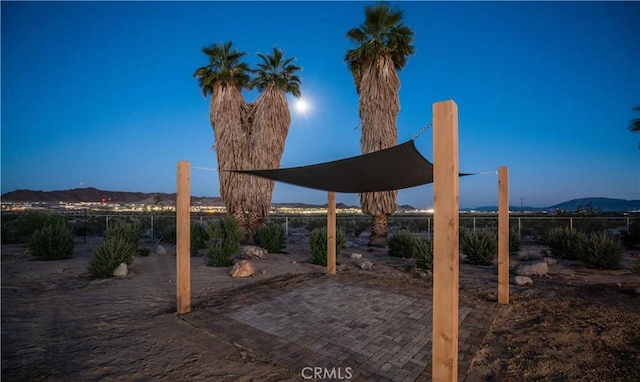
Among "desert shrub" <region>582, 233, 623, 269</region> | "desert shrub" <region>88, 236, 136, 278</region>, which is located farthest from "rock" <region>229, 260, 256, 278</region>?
"desert shrub" <region>582, 233, 623, 269</region>

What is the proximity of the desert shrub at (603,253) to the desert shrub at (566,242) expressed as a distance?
0.87 metres

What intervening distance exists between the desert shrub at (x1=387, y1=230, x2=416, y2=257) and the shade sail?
4.11 metres

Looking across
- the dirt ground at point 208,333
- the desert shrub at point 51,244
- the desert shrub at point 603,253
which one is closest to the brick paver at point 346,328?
the dirt ground at point 208,333

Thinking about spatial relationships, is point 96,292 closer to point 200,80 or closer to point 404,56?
point 200,80

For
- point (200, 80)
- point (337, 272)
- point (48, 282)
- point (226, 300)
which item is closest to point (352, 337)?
point (226, 300)

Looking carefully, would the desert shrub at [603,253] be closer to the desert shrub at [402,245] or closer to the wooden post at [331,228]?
the desert shrub at [402,245]

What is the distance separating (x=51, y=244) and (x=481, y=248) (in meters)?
11.7

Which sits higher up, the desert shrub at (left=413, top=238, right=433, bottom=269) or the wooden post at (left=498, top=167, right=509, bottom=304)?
the wooden post at (left=498, top=167, right=509, bottom=304)

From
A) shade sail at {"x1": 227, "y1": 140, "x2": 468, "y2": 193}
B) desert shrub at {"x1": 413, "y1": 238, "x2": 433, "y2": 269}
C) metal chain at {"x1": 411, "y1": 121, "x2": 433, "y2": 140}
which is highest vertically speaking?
metal chain at {"x1": 411, "y1": 121, "x2": 433, "y2": 140}

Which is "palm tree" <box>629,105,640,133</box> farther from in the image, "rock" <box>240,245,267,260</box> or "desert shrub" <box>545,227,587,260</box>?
"rock" <box>240,245,267,260</box>

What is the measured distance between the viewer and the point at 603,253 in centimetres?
669

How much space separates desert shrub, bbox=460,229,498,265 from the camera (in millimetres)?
7727

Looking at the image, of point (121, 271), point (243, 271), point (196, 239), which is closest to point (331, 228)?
point (243, 271)

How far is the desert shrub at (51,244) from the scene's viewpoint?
25.7ft
